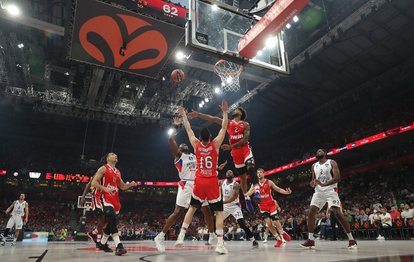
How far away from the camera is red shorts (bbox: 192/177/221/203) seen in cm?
530

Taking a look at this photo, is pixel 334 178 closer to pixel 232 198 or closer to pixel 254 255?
pixel 254 255

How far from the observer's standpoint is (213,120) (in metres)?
6.38

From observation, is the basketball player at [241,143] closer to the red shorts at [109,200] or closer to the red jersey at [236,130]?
the red jersey at [236,130]

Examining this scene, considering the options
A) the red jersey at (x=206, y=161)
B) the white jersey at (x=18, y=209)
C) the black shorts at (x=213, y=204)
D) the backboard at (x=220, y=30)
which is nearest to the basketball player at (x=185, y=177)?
the black shorts at (x=213, y=204)

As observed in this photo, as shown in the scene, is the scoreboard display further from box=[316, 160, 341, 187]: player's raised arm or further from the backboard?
box=[316, 160, 341, 187]: player's raised arm

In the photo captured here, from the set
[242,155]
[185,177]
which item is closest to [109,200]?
[185,177]

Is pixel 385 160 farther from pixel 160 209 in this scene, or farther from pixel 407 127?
pixel 160 209

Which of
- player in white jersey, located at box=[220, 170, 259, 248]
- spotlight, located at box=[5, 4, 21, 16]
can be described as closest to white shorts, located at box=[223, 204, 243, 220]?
player in white jersey, located at box=[220, 170, 259, 248]

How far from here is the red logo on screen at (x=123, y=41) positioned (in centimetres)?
1225

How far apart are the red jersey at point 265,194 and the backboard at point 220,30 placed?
360 cm

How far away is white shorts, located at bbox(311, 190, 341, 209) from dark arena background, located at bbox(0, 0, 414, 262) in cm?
7

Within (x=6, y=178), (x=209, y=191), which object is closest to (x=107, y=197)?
(x=209, y=191)

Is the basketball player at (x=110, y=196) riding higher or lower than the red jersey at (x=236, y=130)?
lower

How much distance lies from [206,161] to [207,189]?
18.9 inches
